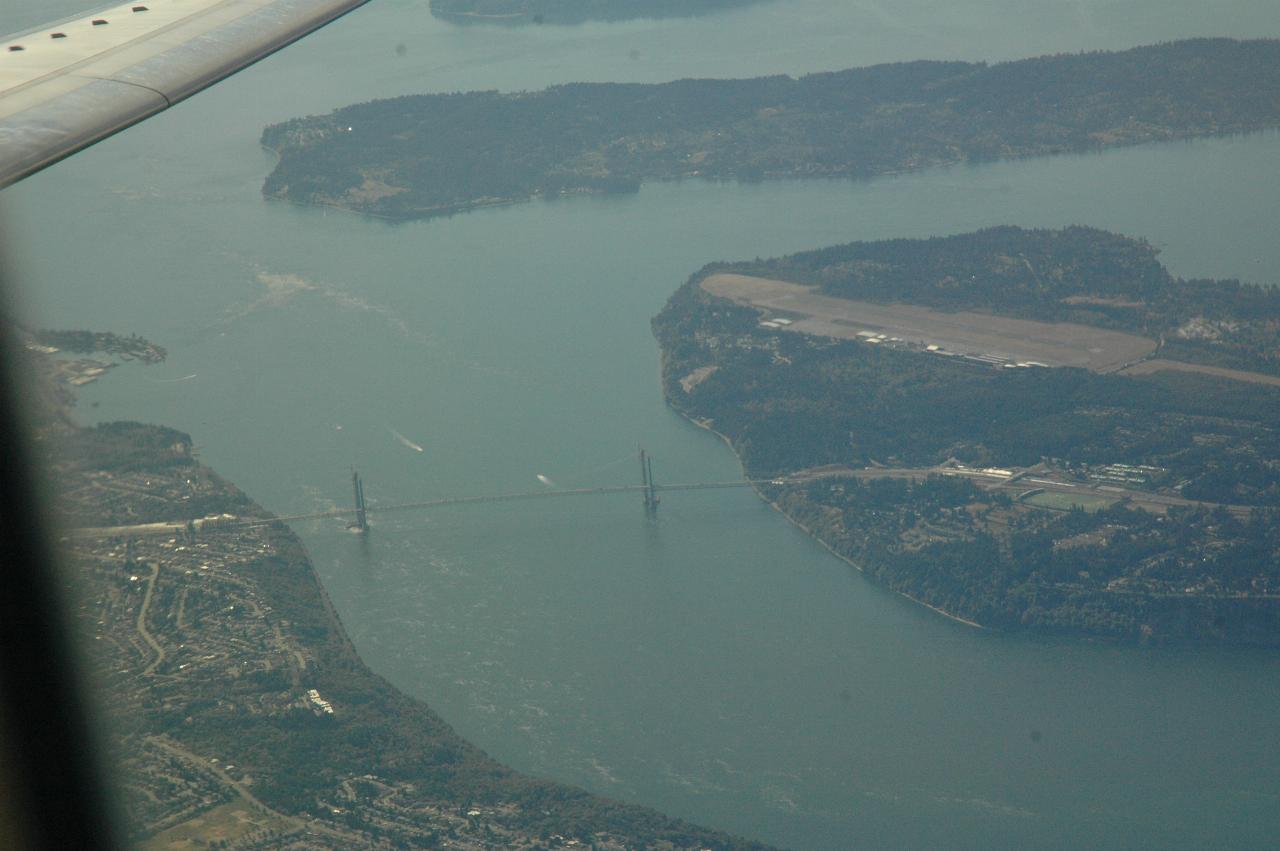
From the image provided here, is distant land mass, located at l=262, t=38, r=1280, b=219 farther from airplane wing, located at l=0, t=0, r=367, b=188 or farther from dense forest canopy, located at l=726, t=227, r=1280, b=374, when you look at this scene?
airplane wing, located at l=0, t=0, r=367, b=188

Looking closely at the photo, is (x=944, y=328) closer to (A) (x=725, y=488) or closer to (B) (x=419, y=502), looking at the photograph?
(A) (x=725, y=488)

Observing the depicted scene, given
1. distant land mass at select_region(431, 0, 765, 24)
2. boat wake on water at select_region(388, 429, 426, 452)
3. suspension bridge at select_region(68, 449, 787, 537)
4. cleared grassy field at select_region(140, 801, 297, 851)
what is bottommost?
cleared grassy field at select_region(140, 801, 297, 851)

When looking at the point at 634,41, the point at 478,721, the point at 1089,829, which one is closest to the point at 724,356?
the point at 478,721

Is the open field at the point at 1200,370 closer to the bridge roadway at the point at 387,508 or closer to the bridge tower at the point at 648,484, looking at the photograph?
the bridge roadway at the point at 387,508

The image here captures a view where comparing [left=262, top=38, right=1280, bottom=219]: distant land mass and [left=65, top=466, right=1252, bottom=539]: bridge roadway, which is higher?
[left=262, top=38, right=1280, bottom=219]: distant land mass

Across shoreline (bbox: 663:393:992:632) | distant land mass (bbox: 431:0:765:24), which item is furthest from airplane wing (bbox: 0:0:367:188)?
distant land mass (bbox: 431:0:765:24)

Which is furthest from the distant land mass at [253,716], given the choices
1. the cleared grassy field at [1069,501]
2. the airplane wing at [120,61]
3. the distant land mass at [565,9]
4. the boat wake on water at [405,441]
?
the distant land mass at [565,9]
